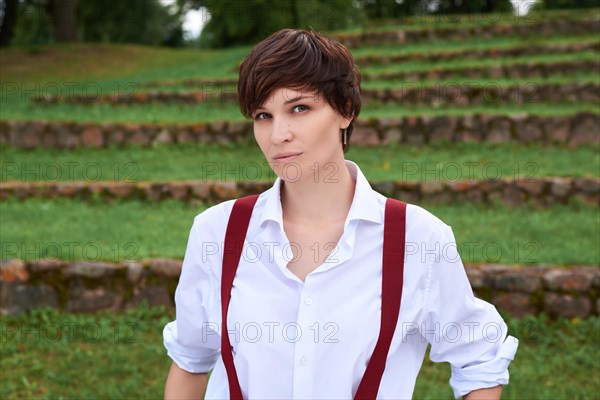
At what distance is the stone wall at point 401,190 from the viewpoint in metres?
6.75

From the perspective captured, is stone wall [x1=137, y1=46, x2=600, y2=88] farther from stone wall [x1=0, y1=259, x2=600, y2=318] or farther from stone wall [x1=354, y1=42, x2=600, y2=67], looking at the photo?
stone wall [x1=0, y1=259, x2=600, y2=318]

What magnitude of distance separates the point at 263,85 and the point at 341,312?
1.83 feet

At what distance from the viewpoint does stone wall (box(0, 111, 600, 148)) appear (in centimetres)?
851

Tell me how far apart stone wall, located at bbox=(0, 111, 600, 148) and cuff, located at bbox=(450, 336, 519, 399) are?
7051 millimetres

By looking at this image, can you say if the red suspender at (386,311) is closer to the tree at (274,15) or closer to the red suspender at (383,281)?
the red suspender at (383,281)

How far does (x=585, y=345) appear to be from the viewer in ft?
14.2

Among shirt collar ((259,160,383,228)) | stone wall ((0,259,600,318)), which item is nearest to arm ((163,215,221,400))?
shirt collar ((259,160,383,228))

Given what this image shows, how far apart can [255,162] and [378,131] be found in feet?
5.68

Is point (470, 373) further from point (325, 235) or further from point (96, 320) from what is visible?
point (96, 320)

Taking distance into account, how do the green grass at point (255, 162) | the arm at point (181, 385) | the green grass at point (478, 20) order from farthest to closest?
the green grass at point (478, 20) → the green grass at point (255, 162) → the arm at point (181, 385)

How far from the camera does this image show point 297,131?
5.32 feet

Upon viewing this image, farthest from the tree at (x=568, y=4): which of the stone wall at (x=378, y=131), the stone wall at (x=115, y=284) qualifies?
the stone wall at (x=115, y=284)

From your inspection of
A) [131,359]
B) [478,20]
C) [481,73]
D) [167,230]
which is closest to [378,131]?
[481,73]

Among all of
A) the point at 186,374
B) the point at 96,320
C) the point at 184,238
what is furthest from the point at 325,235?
the point at 184,238
